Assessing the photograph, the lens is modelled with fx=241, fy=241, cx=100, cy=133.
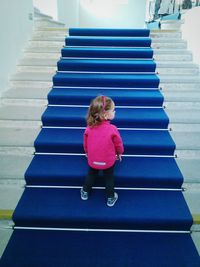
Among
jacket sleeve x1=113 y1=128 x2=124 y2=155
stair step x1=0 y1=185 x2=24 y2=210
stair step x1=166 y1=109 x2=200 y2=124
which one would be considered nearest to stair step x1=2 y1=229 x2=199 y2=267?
stair step x1=0 y1=185 x2=24 y2=210

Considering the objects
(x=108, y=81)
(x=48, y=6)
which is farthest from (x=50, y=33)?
(x=48, y=6)

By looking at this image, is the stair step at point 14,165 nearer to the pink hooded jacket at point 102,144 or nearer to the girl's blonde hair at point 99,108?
the pink hooded jacket at point 102,144

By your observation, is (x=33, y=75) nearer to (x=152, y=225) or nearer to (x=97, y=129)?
(x=97, y=129)

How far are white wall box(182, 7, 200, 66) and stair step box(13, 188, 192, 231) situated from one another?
2.78 metres

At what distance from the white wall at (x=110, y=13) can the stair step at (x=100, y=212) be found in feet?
28.0

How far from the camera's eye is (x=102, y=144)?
213 centimetres

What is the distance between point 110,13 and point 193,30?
6.41 meters

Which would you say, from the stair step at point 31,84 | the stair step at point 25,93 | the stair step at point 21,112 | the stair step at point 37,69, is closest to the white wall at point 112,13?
the stair step at point 37,69

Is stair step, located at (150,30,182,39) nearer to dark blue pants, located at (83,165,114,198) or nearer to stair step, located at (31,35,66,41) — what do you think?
stair step, located at (31,35,66,41)

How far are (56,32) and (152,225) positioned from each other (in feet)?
13.6

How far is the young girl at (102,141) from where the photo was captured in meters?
2.08

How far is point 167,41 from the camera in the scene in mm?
4664

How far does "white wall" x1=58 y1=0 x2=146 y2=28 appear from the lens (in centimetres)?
958

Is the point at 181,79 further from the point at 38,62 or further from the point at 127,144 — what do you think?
the point at 38,62
